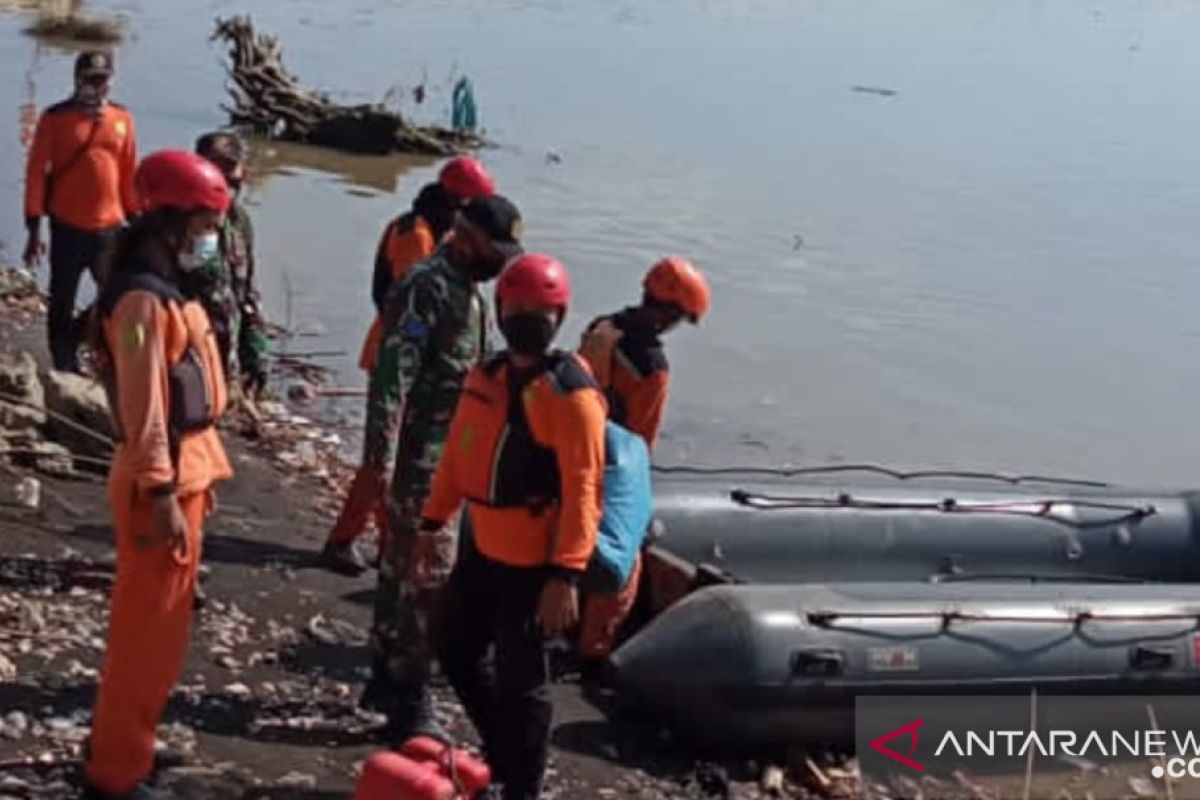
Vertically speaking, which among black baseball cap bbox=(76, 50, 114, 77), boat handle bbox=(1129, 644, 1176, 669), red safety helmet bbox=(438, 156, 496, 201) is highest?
black baseball cap bbox=(76, 50, 114, 77)

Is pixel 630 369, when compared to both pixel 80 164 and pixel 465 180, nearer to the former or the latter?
pixel 465 180

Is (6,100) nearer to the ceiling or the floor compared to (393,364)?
nearer to the ceiling

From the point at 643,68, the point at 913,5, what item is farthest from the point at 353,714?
the point at 913,5

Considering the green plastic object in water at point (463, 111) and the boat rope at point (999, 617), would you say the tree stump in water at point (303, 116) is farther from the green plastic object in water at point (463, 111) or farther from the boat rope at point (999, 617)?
the boat rope at point (999, 617)

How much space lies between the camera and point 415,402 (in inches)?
258

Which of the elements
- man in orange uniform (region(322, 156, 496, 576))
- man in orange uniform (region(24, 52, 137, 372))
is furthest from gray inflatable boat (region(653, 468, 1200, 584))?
man in orange uniform (region(24, 52, 137, 372))

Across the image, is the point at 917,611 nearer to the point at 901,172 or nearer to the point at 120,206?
the point at 120,206

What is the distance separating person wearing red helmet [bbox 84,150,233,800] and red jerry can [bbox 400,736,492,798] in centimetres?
73

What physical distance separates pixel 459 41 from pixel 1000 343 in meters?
21.8

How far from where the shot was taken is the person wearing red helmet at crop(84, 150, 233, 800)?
17.1 feet

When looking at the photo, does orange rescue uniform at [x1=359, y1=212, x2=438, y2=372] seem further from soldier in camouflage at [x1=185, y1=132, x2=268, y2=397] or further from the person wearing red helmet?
the person wearing red helmet

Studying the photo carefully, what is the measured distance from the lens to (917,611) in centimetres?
766

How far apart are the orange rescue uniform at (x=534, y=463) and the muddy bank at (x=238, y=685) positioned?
101 cm

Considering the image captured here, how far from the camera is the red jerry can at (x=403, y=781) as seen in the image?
503 cm
